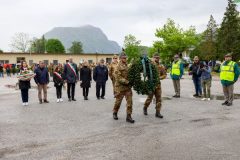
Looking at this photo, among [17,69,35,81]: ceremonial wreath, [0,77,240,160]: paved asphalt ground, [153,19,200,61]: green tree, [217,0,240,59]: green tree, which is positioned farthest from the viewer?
[153,19,200,61]: green tree

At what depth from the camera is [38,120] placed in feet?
32.4

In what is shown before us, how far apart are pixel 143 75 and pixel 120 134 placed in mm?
2060

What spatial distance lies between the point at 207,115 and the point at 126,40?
7507cm

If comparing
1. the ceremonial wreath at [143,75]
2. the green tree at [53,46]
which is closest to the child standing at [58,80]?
the ceremonial wreath at [143,75]

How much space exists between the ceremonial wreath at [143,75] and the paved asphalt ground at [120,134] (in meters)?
0.94

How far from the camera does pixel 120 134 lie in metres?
7.73

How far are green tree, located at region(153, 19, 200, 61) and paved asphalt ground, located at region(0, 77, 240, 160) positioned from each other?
207 feet

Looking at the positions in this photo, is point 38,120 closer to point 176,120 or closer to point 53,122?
point 53,122

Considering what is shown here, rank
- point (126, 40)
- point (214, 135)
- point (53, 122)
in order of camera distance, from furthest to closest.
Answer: point (126, 40) → point (53, 122) → point (214, 135)

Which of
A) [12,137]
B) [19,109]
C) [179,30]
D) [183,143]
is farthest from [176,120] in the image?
[179,30]

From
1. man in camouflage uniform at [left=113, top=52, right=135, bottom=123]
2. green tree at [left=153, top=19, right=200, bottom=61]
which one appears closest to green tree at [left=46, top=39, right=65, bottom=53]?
green tree at [left=153, top=19, right=200, bottom=61]

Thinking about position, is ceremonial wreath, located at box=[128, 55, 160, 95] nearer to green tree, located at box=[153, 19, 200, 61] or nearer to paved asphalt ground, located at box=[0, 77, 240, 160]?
paved asphalt ground, located at box=[0, 77, 240, 160]

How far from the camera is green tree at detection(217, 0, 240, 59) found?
5728 cm

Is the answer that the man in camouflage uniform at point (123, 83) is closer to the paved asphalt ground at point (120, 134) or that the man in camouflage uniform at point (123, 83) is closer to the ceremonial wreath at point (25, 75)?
the paved asphalt ground at point (120, 134)
